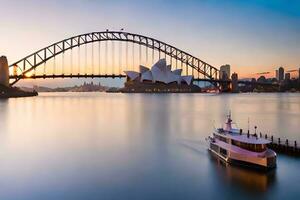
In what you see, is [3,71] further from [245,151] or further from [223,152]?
[245,151]

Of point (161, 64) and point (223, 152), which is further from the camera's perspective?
point (161, 64)

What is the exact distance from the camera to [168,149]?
27.7m

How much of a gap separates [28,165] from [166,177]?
30.0 ft

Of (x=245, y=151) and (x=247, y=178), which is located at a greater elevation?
(x=245, y=151)

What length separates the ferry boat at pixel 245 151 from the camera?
65.4 feet

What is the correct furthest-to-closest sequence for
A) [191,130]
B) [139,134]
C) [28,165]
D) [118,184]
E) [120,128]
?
1. [120,128]
2. [191,130]
3. [139,134]
4. [28,165]
5. [118,184]

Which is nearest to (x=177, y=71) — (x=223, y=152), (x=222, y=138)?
(x=222, y=138)

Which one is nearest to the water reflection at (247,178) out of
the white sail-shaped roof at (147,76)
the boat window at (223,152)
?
the boat window at (223,152)

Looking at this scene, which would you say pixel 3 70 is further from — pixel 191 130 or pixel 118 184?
pixel 118 184

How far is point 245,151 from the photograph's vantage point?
815 inches

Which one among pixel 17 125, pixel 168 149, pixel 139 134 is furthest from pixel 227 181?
pixel 17 125

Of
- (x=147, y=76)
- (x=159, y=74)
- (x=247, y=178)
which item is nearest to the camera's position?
(x=247, y=178)

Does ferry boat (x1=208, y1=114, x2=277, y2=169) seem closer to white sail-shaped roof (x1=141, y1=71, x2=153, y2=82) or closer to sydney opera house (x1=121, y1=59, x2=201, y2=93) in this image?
sydney opera house (x1=121, y1=59, x2=201, y2=93)

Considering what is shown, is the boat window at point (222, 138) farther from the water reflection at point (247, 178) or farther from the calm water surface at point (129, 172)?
the water reflection at point (247, 178)
